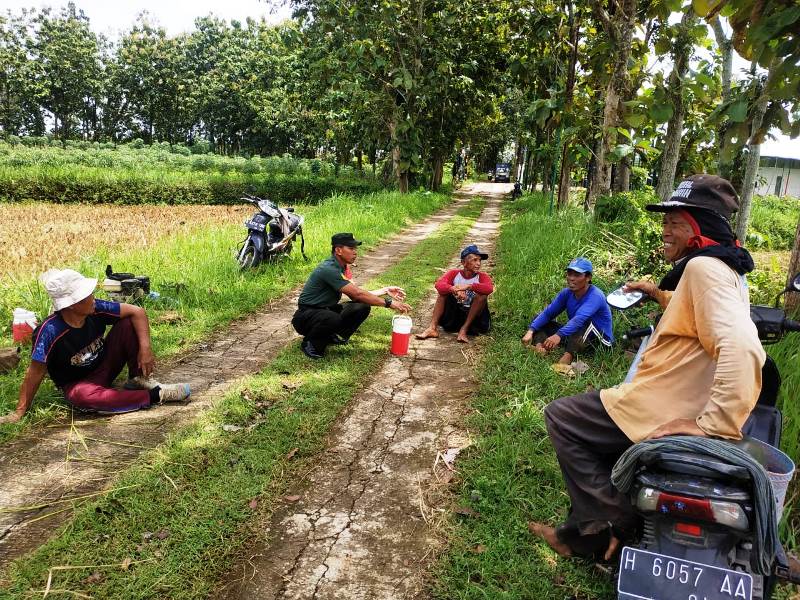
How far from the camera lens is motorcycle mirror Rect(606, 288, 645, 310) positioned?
284cm

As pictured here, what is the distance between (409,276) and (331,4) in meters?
10.3

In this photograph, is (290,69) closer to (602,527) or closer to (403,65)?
(403,65)

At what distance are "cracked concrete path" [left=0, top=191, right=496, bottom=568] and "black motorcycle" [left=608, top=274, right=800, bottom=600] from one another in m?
2.94

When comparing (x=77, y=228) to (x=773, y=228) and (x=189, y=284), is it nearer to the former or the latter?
(x=189, y=284)

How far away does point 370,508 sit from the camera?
3.23m

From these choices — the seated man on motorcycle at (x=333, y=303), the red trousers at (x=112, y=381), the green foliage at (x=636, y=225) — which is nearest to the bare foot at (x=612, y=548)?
the seated man on motorcycle at (x=333, y=303)

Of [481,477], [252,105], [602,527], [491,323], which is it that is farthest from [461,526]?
[252,105]

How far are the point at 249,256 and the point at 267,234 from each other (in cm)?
49

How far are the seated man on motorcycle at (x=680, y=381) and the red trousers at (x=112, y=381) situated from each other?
3288 millimetres

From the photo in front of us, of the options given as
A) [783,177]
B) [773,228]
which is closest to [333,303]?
[773,228]

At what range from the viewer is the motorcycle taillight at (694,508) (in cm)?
178

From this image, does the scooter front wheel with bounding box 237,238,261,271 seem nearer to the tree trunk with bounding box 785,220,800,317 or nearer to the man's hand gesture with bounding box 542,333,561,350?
the man's hand gesture with bounding box 542,333,561,350

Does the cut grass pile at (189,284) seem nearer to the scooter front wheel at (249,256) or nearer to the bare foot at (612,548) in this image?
the scooter front wheel at (249,256)

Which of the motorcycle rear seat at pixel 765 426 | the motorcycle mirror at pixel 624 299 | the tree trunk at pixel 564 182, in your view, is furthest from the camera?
the tree trunk at pixel 564 182
